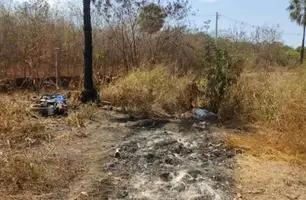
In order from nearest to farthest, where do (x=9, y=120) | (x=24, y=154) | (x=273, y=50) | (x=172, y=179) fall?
(x=172, y=179)
(x=24, y=154)
(x=9, y=120)
(x=273, y=50)

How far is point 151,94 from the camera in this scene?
722 centimetres

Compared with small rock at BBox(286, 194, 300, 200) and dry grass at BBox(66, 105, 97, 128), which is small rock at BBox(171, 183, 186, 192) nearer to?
small rock at BBox(286, 194, 300, 200)

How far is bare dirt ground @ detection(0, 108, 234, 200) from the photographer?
3.63 meters

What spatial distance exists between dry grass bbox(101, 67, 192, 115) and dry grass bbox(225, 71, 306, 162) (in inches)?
37.4

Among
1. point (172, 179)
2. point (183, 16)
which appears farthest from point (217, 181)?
point (183, 16)

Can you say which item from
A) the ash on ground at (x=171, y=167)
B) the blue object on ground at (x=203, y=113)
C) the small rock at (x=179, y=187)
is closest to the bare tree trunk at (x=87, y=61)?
the blue object on ground at (x=203, y=113)

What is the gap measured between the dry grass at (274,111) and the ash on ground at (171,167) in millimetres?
516

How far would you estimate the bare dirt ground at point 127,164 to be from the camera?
3.63 m

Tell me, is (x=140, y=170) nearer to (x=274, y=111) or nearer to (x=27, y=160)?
(x=27, y=160)

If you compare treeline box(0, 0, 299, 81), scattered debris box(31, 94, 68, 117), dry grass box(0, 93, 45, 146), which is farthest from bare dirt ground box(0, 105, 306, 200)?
treeline box(0, 0, 299, 81)

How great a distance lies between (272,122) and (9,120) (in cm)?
367

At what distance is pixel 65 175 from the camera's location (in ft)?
13.0

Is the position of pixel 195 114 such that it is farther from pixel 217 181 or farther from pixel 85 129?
pixel 217 181

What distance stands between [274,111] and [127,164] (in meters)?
2.90
